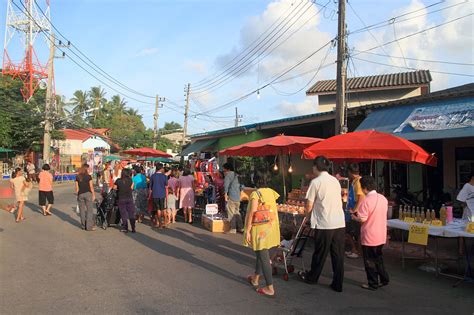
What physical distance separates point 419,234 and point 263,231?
2.79 meters

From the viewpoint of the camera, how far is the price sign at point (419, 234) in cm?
646

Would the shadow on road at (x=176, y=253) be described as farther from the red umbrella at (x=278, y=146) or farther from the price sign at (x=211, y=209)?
the red umbrella at (x=278, y=146)

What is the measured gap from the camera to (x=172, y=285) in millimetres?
5902

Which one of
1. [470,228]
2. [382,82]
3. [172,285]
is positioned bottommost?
[172,285]

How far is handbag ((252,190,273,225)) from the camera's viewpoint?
5.54 metres

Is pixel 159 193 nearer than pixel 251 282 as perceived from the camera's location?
No

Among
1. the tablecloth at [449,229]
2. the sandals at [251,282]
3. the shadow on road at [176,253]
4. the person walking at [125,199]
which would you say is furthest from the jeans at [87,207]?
the tablecloth at [449,229]

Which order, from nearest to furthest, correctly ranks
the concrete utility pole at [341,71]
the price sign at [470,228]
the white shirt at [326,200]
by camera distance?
Answer: the white shirt at [326,200] < the price sign at [470,228] < the concrete utility pole at [341,71]

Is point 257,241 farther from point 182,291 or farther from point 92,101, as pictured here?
point 92,101

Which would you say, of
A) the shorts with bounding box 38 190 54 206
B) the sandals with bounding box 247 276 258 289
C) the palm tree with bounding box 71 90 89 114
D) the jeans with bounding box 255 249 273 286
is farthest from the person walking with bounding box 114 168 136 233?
the palm tree with bounding box 71 90 89 114

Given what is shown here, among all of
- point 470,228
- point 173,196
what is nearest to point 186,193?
point 173,196

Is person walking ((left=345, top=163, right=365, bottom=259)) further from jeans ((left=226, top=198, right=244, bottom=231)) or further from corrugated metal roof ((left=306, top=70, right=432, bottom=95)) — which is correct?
corrugated metal roof ((left=306, top=70, right=432, bottom=95))

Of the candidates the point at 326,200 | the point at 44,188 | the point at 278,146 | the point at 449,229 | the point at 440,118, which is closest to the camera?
the point at 326,200

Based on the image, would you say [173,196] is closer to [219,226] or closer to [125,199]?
[125,199]
